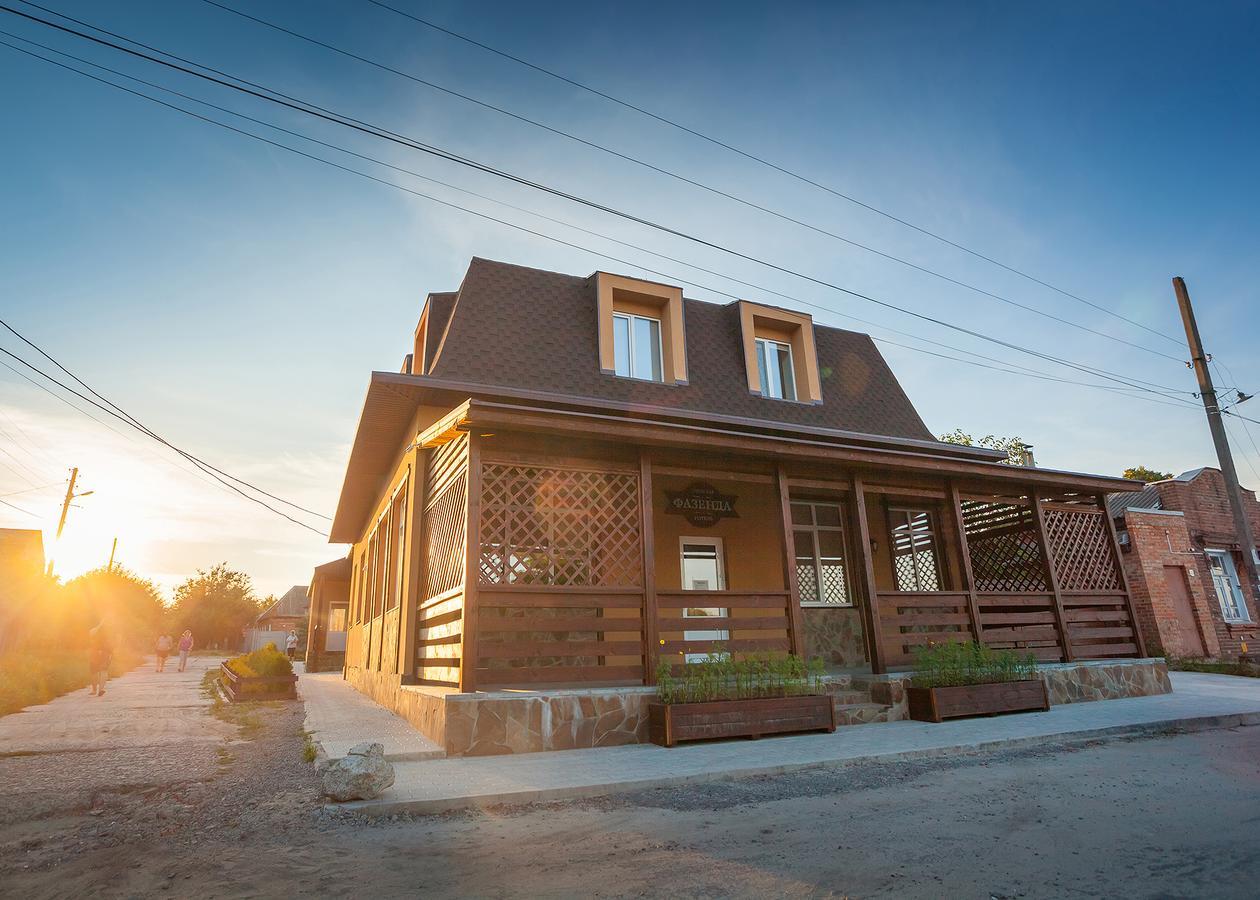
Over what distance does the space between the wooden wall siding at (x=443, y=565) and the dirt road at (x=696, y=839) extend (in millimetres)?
2046

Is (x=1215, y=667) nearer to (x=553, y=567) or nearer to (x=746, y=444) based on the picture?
(x=746, y=444)

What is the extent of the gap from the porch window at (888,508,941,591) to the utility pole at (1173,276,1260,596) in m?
5.65

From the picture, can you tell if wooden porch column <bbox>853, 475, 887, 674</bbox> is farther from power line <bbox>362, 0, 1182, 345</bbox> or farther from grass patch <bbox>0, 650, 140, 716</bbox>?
grass patch <bbox>0, 650, 140, 716</bbox>

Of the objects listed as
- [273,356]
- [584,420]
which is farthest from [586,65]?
[273,356]

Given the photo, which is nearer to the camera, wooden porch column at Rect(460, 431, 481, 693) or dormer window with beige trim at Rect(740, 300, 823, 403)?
wooden porch column at Rect(460, 431, 481, 693)


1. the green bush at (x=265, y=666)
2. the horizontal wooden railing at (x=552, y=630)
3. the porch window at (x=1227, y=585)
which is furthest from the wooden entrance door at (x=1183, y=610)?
the green bush at (x=265, y=666)

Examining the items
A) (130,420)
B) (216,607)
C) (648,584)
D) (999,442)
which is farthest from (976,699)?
(216,607)

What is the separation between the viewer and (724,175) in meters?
9.44

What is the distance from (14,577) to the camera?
26766mm

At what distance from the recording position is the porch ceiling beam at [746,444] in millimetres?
6406

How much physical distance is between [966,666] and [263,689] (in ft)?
38.0

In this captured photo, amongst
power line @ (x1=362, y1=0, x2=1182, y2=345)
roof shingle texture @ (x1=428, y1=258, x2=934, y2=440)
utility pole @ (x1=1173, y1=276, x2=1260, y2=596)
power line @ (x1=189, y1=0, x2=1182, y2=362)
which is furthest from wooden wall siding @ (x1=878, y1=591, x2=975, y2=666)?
utility pole @ (x1=1173, y1=276, x2=1260, y2=596)

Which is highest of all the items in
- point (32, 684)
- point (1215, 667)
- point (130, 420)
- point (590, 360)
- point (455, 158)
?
point (455, 158)

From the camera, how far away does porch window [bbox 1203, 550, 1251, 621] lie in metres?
16.2
